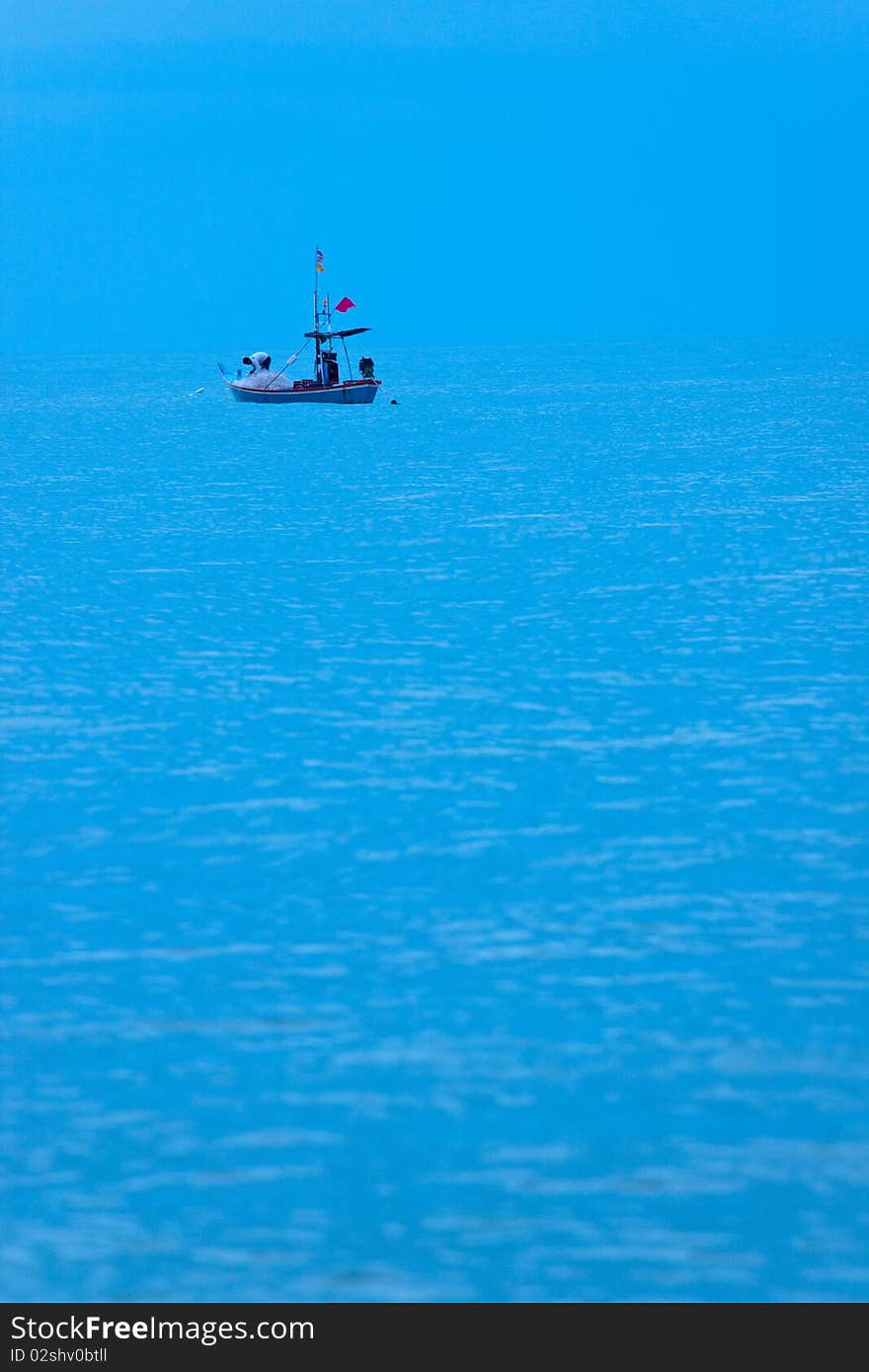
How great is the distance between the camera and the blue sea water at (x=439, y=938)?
948 cm

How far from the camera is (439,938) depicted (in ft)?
45.6

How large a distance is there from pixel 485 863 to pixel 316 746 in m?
5.11

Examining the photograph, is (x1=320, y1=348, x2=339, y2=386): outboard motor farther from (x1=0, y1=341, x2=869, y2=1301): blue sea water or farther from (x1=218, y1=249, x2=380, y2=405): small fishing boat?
(x1=0, y1=341, x2=869, y2=1301): blue sea water

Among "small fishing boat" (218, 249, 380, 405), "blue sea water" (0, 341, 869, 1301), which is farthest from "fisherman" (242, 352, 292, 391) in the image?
"blue sea water" (0, 341, 869, 1301)

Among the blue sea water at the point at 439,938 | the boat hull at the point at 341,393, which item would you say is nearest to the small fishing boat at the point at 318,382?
the boat hull at the point at 341,393

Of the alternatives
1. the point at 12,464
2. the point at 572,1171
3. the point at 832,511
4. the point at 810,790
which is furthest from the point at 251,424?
the point at 572,1171

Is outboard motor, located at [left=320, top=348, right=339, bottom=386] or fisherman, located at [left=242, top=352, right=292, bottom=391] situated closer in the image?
outboard motor, located at [left=320, top=348, right=339, bottom=386]

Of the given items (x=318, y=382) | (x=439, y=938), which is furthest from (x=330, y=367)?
(x=439, y=938)

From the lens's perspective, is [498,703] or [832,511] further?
[832,511]

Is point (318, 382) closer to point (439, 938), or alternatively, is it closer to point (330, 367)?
point (330, 367)

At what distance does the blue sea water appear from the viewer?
9.48 m

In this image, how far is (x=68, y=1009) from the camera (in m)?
12.6

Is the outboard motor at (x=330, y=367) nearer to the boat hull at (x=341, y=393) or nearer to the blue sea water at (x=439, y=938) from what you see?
the boat hull at (x=341, y=393)
